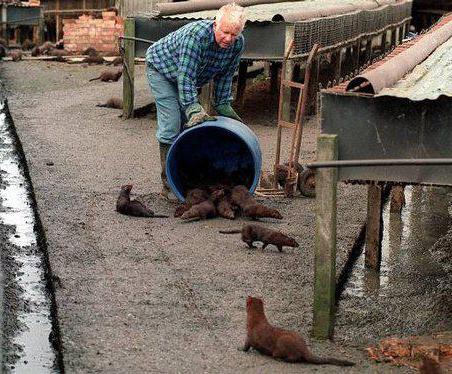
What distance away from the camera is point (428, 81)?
25.5 ft

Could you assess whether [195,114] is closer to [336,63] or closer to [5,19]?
[336,63]

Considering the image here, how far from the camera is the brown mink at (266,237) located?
9352 mm

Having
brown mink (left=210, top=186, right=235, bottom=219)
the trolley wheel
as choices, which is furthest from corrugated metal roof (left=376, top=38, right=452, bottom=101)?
the trolley wheel

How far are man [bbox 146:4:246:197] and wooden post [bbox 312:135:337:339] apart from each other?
3492mm

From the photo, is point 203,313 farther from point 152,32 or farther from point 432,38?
point 152,32

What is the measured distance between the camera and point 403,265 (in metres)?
9.45

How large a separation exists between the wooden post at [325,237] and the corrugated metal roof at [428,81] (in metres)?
0.49

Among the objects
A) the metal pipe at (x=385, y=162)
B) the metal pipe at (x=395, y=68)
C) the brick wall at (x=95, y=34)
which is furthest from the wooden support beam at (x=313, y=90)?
the brick wall at (x=95, y=34)

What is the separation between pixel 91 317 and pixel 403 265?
9.91 ft

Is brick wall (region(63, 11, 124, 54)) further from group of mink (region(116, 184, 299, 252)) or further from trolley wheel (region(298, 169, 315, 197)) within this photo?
group of mink (region(116, 184, 299, 252))

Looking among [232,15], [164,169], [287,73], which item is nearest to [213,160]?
[164,169]

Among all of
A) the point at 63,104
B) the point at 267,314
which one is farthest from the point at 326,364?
the point at 63,104

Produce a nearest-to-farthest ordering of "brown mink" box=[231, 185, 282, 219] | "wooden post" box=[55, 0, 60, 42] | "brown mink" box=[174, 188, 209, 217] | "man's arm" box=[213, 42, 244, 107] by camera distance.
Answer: "brown mink" box=[231, 185, 282, 219] < "brown mink" box=[174, 188, 209, 217] < "man's arm" box=[213, 42, 244, 107] < "wooden post" box=[55, 0, 60, 42]

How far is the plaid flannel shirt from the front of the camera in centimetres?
1061
